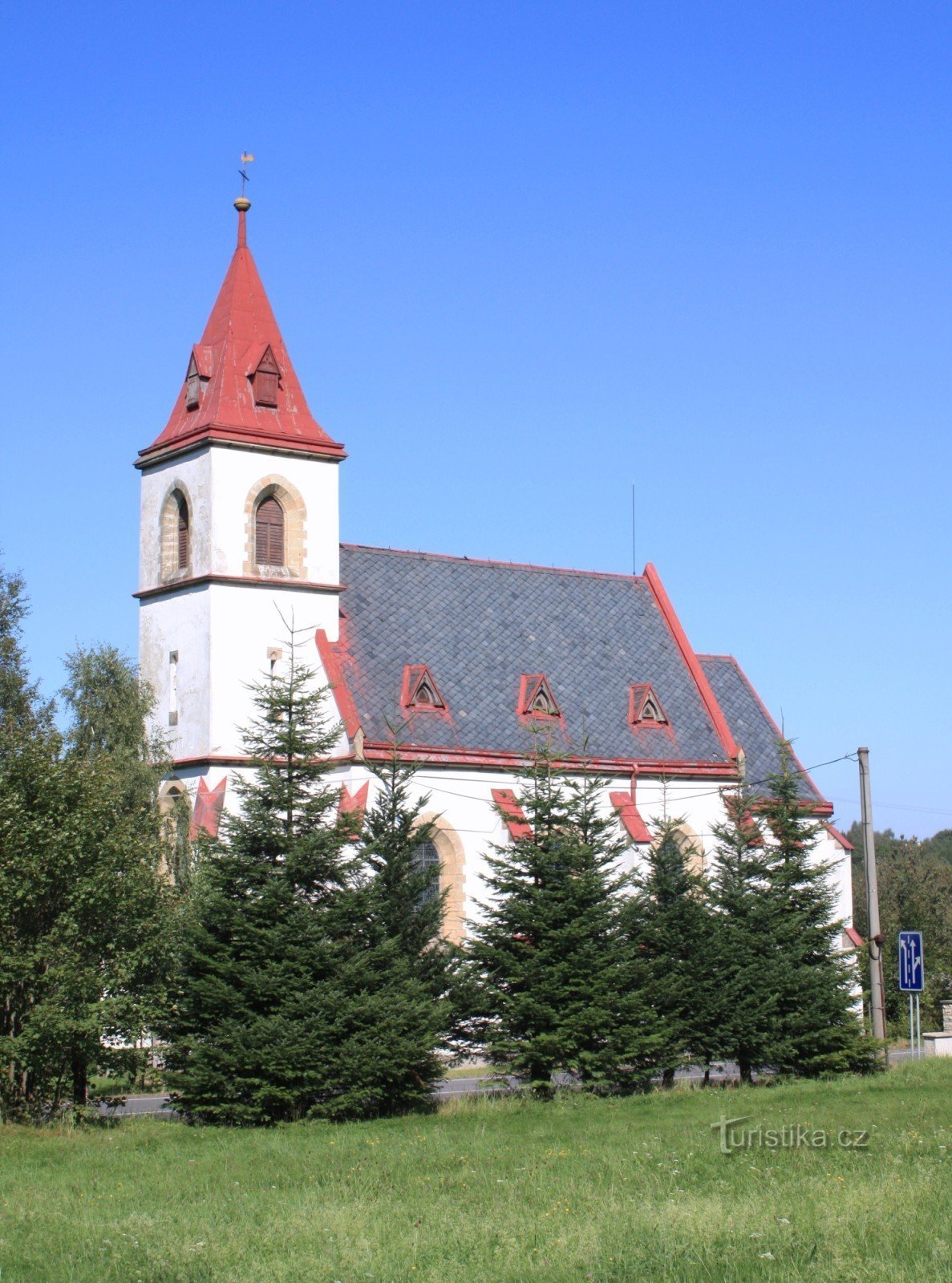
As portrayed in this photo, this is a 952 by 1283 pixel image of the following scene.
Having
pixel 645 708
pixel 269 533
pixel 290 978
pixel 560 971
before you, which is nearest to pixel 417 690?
pixel 269 533

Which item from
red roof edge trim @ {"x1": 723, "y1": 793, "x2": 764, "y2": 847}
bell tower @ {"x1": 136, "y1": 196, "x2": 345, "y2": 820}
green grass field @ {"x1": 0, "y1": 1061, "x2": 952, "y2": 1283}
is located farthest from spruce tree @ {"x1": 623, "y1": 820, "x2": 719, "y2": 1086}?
bell tower @ {"x1": 136, "y1": 196, "x2": 345, "y2": 820}

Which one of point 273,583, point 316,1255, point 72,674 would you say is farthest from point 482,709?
point 316,1255

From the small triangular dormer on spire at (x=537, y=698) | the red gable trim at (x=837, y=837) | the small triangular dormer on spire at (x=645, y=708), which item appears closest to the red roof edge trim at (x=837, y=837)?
the red gable trim at (x=837, y=837)

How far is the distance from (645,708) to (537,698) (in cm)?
337

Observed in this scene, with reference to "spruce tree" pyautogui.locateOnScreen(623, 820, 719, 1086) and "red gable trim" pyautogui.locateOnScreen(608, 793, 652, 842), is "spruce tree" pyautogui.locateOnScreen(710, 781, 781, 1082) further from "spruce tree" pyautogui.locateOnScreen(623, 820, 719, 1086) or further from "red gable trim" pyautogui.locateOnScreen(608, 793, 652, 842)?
"red gable trim" pyautogui.locateOnScreen(608, 793, 652, 842)

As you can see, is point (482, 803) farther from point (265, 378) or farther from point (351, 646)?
point (265, 378)

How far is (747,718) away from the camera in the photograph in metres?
46.8

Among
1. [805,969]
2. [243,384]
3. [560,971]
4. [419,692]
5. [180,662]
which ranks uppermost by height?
[243,384]

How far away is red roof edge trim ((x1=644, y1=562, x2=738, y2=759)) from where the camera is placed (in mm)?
44406

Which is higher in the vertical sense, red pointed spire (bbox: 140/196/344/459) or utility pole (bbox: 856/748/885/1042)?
red pointed spire (bbox: 140/196/344/459)

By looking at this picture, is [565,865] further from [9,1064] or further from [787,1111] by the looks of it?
[9,1064]

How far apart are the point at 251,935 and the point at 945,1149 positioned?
34.2 feet

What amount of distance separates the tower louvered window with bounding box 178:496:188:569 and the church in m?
0.05
